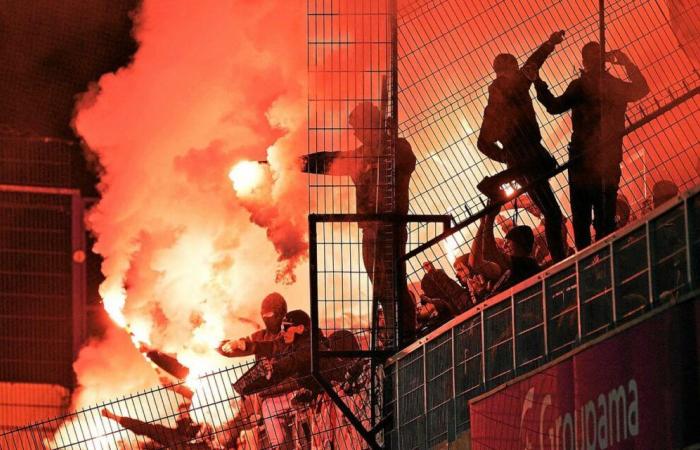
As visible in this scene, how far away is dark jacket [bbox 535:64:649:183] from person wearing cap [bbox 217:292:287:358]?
23.4 ft

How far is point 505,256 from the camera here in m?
14.8

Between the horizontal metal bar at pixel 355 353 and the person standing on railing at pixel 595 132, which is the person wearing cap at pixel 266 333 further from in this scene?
the person standing on railing at pixel 595 132

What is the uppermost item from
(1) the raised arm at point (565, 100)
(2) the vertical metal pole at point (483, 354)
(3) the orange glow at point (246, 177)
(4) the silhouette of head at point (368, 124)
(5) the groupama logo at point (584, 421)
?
(3) the orange glow at point (246, 177)

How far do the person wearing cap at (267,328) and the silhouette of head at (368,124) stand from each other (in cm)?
419

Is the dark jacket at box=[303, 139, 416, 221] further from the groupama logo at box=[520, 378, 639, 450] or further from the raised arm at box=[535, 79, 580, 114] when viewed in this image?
the groupama logo at box=[520, 378, 639, 450]

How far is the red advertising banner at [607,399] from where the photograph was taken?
9.61 m

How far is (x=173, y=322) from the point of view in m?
24.0

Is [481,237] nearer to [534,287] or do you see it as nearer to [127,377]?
[534,287]

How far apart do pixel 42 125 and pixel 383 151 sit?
1154 inches

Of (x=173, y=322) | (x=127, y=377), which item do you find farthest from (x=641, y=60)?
(x=127, y=377)

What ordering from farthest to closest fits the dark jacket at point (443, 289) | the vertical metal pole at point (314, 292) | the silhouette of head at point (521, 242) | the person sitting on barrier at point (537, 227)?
the vertical metal pole at point (314, 292), the dark jacket at point (443, 289), the person sitting on barrier at point (537, 227), the silhouette of head at point (521, 242)

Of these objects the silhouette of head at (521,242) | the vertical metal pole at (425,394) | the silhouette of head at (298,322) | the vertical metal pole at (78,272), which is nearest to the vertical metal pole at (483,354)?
the silhouette of head at (521,242)

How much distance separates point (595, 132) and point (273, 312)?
757cm

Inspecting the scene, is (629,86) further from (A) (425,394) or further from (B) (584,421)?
(B) (584,421)
